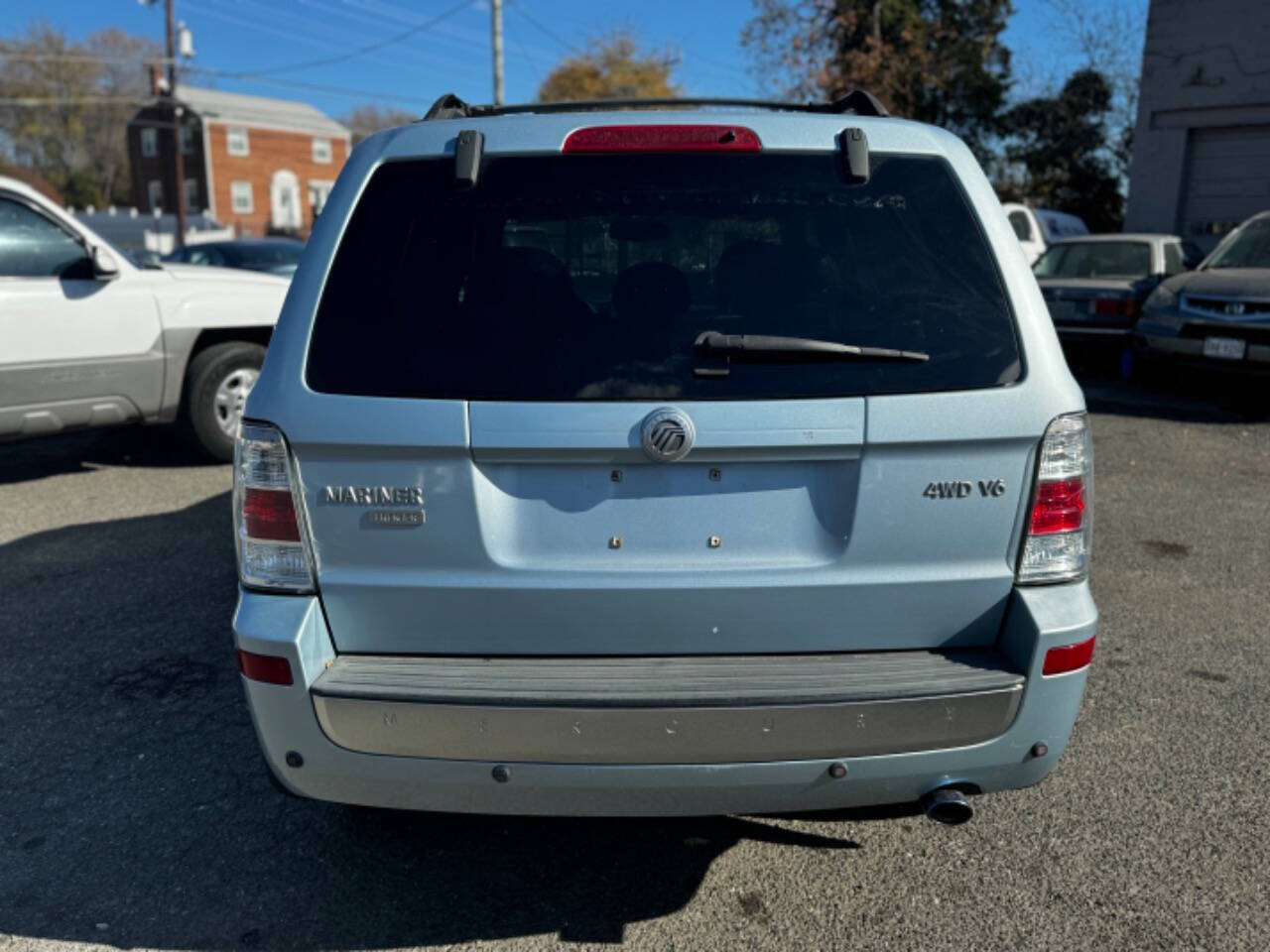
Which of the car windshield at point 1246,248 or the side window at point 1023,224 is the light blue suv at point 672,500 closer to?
the car windshield at point 1246,248

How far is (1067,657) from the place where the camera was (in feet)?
7.90

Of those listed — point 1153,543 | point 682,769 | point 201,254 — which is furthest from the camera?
point 201,254

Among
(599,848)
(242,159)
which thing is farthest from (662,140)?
(242,159)

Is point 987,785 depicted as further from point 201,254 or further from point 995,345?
point 201,254

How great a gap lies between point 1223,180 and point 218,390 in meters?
15.2

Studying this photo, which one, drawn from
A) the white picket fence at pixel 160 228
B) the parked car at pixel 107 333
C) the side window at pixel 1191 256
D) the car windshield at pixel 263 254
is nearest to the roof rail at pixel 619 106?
the parked car at pixel 107 333

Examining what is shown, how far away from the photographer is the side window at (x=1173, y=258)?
12.5 meters

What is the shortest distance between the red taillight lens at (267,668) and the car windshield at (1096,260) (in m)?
11.9

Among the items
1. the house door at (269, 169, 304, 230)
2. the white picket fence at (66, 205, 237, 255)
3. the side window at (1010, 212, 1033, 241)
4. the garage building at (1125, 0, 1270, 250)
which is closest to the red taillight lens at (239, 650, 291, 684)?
the side window at (1010, 212, 1033, 241)

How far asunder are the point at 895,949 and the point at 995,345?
4.89ft

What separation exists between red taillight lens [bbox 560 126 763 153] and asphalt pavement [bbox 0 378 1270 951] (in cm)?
190

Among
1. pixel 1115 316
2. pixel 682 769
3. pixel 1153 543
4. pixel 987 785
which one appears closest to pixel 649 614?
pixel 682 769

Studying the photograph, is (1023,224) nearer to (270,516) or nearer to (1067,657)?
(1067,657)

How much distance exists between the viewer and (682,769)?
92.1 inches
